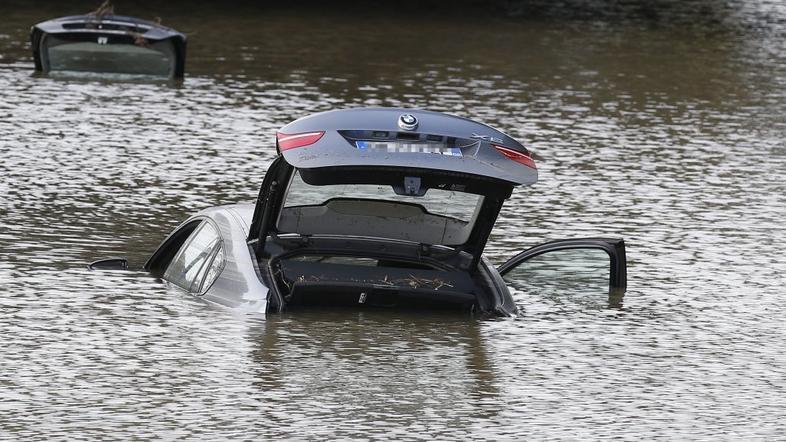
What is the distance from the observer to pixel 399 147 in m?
10.5

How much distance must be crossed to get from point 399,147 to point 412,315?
187cm

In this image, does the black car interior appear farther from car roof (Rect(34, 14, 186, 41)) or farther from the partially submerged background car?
car roof (Rect(34, 14, 186, 41))

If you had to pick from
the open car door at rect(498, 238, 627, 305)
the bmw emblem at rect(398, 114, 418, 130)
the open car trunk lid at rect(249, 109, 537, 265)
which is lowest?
the open car door at rect(498, 238, 627, 305)

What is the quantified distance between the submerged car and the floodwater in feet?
1.44

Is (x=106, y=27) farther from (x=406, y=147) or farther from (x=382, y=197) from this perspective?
(x=406, y=147)

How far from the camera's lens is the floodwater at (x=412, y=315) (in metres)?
9.68

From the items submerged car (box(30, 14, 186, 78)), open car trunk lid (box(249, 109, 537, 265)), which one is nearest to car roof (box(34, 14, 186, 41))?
submerged car (box(30, 14, 186, 78))

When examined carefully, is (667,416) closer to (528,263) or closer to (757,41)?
(528,263)

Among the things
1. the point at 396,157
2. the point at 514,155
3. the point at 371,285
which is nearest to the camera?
the point at 396,157

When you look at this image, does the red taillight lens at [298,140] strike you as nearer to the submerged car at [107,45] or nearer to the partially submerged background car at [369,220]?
the partially submerged background car at [369,220]

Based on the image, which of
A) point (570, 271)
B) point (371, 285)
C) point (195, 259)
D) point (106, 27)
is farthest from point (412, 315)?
point (106, 27)

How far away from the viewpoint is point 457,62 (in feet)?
97.8

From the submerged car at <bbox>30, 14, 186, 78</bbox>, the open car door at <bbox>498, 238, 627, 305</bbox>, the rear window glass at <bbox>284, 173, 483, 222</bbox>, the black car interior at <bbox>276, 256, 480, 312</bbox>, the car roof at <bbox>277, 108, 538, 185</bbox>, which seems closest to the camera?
the car roof at <bbox>277, 108, 538, 185</bbox>

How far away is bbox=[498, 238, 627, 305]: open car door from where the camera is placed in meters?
13.1
